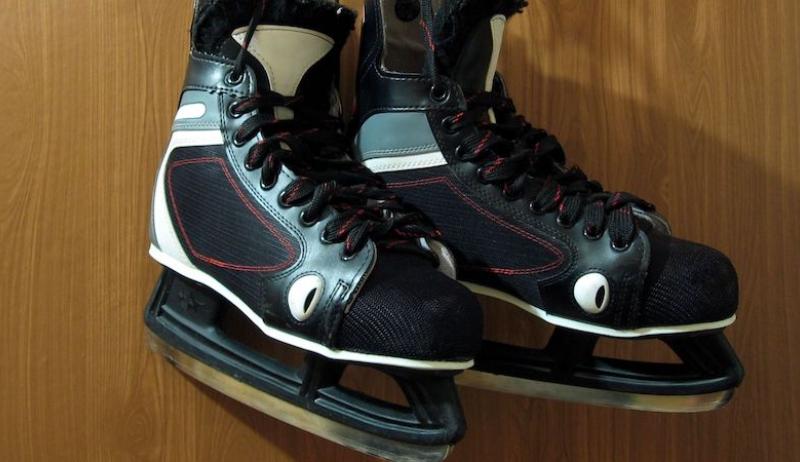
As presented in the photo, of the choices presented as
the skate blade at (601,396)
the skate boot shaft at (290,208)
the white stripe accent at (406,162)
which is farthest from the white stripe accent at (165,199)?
the skate blade at (601,396)

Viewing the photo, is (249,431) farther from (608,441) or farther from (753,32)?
(753,32)

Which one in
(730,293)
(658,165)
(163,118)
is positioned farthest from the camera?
(658,165)

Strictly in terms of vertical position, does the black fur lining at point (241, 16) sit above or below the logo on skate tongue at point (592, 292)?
above

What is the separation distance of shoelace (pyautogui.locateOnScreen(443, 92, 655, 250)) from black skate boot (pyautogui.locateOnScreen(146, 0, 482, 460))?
0.07 m

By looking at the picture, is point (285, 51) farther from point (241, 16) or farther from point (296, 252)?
point (296, 252)

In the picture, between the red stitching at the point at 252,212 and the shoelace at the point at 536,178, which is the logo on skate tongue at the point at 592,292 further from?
the red stitching at the point at 252,212

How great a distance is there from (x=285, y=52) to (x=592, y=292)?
0.29 meters

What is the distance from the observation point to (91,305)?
57 cm

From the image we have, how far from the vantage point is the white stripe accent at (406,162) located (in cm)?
52

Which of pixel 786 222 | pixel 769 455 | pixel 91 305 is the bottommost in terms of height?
pixel 769 455

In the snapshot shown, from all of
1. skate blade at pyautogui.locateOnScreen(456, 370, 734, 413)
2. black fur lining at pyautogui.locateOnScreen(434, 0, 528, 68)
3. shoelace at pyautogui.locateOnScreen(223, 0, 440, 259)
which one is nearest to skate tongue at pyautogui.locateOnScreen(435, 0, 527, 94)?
black fur lining at pyautogui.locateOnScreen(434, 0, 528, 68)

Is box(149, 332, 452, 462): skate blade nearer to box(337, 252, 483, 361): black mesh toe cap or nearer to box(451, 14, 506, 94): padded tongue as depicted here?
box(337, 252, 483, 361): black mesh toe cap

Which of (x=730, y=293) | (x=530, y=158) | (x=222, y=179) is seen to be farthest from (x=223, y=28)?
(x=730, y=293)

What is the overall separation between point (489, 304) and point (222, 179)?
0.94ft
